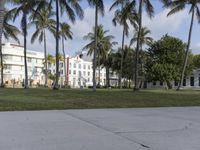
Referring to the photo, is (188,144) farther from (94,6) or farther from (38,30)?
(38,30)

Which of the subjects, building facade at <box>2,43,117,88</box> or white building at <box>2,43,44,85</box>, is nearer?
building facade at <box>2,43,117,88</box>

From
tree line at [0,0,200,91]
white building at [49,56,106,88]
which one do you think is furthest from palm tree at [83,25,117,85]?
white building at [49,56,106,88]

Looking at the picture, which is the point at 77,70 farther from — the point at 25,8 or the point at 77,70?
the point at 25,8

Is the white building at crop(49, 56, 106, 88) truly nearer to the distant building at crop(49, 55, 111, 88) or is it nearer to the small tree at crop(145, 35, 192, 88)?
the distant building at crop(49, 55, 111, 88)

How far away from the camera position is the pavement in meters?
7.93

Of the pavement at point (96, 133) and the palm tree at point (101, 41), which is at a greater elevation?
the palm tree at point (101, 41)

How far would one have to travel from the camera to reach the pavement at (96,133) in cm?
793

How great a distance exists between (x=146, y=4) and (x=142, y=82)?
146 feet

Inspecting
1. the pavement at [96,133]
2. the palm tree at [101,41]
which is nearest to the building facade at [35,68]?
the palm tree at [101,41]

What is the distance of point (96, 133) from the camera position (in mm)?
9516

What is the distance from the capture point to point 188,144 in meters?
8.34

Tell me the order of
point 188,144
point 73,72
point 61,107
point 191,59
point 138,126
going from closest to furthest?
1. point 188,144
2. point 138,126
3. point 61,107
4. point 191,59
5. point 73,72

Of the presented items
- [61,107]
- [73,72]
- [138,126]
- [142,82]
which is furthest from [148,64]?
[73,72]

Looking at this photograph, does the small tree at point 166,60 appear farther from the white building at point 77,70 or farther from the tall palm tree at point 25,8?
the white building at point 77,70
